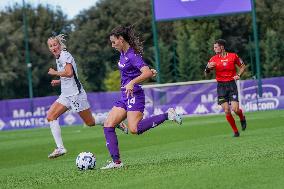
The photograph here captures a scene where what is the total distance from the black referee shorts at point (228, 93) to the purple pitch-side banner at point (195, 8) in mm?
17204

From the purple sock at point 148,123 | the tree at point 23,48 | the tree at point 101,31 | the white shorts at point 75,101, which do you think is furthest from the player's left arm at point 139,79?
the tree at point 101,31

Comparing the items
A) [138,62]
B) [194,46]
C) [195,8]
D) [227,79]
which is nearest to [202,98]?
[195,8]

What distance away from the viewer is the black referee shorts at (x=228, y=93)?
18.4 metres

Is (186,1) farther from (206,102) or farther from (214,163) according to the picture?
(214,163)

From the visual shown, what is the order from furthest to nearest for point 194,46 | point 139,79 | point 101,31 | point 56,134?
point 101,31 → point 194,46 → point 56,134 → point 139,79

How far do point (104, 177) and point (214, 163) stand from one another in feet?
4.78

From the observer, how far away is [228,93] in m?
18.5

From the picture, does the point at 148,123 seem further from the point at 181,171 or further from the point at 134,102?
the point at 181,171

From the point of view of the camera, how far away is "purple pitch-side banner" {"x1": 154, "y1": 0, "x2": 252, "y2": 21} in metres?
35.4

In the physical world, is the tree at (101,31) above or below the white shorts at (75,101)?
above

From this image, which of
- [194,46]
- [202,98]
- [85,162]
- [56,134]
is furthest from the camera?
[194,46]

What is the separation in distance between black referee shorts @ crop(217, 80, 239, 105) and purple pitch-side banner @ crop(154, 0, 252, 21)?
56.4ft

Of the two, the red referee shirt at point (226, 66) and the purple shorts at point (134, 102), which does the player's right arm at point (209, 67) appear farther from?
the purple shorts at point (134, 102)

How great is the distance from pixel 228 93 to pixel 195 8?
1743 centimetres
